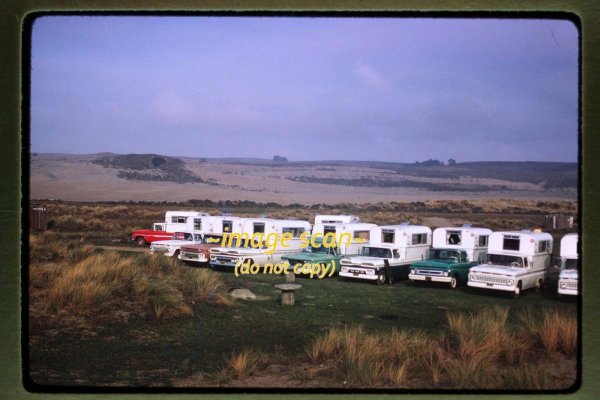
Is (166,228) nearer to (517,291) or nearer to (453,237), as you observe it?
(453,237)

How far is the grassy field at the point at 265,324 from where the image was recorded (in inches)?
165

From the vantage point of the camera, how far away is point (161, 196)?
5.02 m

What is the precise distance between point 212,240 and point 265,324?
3.46 feet

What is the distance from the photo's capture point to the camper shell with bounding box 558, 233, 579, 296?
3986 millimetres

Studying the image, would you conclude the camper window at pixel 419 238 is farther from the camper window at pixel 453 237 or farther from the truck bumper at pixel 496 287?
the truck bumper at pixel 496 287

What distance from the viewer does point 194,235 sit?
16.4 feet

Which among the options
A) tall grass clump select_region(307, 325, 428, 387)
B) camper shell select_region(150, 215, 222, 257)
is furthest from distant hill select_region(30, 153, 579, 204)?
tall grass clump select_region(307, 325, 428, 387)

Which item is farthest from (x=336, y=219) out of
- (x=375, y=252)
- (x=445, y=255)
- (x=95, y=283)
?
(x=95, y=283)

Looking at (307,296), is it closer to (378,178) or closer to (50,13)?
(378,178)

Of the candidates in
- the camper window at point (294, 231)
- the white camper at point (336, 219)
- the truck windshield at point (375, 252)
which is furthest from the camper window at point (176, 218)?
the truck windshield at point (375, 252)

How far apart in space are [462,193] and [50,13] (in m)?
4.11

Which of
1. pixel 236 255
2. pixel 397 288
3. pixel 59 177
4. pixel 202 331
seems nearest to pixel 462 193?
pixel 397 288

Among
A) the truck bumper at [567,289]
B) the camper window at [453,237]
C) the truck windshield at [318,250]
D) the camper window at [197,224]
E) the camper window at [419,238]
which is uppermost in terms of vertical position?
the camper window at [197,224]

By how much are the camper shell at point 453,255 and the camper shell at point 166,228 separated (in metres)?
2.48
